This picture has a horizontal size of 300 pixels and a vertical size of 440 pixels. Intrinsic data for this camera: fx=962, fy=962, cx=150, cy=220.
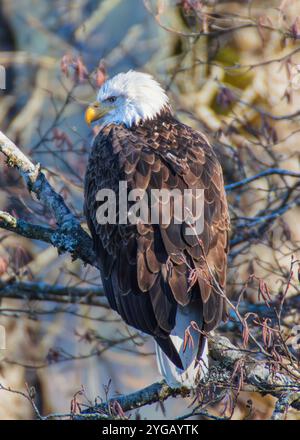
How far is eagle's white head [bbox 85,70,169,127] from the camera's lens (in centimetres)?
724

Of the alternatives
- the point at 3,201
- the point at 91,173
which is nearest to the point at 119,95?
the point at 91,173

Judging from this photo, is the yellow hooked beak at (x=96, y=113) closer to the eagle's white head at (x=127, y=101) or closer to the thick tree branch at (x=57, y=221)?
the eagle's white head at (x=127, y=101)

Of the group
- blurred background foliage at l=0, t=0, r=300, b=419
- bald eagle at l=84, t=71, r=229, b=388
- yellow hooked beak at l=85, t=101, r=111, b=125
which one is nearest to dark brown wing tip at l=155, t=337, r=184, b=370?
bald eagle at l=84, t=71, r=229, b=388

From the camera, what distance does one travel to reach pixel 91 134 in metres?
8.09

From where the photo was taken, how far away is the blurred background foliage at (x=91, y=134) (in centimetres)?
757

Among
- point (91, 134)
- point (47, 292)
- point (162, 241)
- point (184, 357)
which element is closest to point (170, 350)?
point (184, 357)

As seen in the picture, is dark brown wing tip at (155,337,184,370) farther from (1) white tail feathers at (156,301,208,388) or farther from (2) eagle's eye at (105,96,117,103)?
(2) eagle's eye at (105,96,117,103)

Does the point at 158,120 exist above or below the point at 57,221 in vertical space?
above

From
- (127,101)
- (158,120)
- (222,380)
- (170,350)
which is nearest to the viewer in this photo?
(222,380)

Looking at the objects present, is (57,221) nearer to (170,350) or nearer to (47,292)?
(47,292)

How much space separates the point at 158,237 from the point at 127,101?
1696 millimetres

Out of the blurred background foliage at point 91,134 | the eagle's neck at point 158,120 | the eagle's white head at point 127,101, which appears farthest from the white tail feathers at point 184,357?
the eagle's white head at point 127,101

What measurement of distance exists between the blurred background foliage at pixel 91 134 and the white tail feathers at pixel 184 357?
1.24 meters

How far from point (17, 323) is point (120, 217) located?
4109mm
